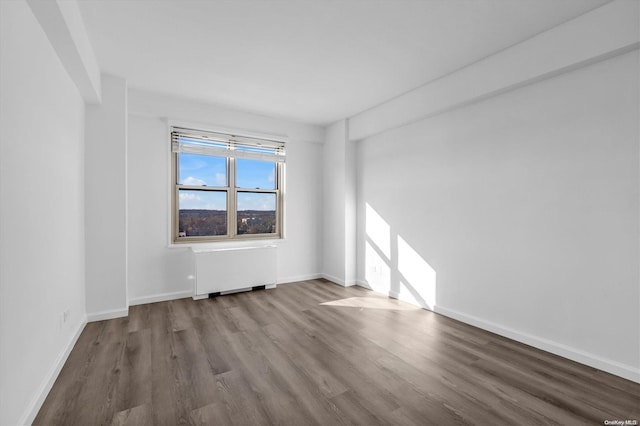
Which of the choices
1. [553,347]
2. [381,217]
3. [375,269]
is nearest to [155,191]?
[381,217]

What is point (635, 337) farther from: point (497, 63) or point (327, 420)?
point (497, 63)

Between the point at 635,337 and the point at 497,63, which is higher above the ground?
the point at 497,63

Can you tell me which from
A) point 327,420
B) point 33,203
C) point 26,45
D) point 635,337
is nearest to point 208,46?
point 26,45

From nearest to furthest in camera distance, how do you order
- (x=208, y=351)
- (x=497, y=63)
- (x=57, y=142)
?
(x=57, y=142) → (x=208, y=351) → (x=497, y=63)

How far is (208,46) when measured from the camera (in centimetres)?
285

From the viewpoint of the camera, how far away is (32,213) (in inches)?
75.3

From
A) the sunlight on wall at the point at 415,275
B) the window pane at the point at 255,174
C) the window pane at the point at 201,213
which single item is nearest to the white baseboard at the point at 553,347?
the sunlight on wall at the point at 415,275

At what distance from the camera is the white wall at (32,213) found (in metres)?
1.56

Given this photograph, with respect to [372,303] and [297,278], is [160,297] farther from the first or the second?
[372,303]

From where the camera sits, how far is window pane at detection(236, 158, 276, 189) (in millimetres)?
4957

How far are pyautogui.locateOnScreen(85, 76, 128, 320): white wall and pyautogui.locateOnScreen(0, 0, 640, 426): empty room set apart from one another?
0.07 feet

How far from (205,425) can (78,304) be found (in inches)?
89.9

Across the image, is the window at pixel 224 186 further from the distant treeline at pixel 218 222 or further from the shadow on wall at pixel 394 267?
the shadow on wall at pixel 394 267

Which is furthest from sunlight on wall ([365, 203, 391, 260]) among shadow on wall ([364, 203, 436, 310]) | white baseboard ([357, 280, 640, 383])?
white baseboard ([357, 280, 640, 383])
